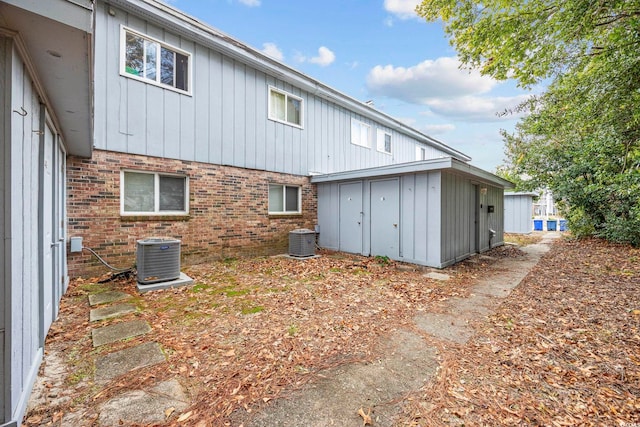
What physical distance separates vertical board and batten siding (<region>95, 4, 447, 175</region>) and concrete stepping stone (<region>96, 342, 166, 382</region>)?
4.86m

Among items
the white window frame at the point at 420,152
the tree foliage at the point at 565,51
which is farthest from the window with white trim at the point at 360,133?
the tree foliage at the point at 565,51

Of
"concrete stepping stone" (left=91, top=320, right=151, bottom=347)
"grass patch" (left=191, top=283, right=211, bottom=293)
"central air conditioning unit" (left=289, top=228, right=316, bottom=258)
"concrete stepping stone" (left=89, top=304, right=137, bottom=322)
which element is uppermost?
"central air conditioning unit" (left=289, top=228, right=316, bottom=258)

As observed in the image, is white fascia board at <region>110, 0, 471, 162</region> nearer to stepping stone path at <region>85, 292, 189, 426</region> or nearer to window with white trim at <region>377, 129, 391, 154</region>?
window with white trim at <region>377, 129, 391, 154</region>

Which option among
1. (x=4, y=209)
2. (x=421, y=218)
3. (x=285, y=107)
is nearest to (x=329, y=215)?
(x=421, y=218)

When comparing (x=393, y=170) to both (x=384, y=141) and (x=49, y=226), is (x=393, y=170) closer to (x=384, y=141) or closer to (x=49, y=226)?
(x=384, y=141)

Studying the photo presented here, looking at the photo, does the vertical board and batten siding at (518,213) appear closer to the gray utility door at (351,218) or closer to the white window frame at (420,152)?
the white window frame at (420,152)

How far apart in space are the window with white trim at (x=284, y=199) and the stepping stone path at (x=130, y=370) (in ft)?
17.7

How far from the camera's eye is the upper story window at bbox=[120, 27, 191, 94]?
6.10 meters

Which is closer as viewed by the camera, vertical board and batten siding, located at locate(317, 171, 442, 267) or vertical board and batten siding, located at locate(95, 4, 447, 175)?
vertical board and batten siding, located at locate(95, 4, 447, 175)

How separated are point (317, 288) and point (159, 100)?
580cm

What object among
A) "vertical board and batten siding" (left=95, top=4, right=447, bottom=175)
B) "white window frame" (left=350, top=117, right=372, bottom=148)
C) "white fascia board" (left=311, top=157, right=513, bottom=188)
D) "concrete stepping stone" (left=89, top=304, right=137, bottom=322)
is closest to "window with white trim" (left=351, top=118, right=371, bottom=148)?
"white window frame" (left=350, top=117, right=372, bottom=148)

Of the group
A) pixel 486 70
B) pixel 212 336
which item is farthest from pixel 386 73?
pixel 212 336

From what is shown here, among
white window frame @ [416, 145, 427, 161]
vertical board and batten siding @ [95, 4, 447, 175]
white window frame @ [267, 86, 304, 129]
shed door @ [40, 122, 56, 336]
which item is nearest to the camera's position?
shed door @ [40, 122, 56, 336]

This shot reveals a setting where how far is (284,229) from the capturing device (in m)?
9.09
